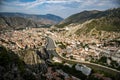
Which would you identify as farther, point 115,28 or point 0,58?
point 115,28

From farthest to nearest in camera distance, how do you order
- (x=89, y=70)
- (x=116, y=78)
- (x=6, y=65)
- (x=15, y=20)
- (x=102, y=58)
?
(x=15, y=20), (x=102, y=58), (x=89, y=70), (x=116, y=78), (x=6, y=65)

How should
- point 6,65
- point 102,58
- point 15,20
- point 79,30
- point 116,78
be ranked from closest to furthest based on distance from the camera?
1. point 6,65
2. point 116,78
3. point 102,58
4. point 79,30
5. point 15,20

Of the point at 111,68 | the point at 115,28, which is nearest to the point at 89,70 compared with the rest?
the point at 111,68

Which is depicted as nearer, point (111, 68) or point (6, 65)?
point (6, 65)

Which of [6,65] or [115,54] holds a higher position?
[6,65]

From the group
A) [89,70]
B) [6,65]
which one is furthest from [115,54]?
[6,65]

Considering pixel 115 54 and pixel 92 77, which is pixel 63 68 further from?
pixel 115 54

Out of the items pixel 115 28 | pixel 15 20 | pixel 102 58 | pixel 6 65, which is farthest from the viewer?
pixel 15 20

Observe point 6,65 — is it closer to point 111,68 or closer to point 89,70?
point 89,70

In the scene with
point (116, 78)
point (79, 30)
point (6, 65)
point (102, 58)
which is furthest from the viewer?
point (79, 30)
